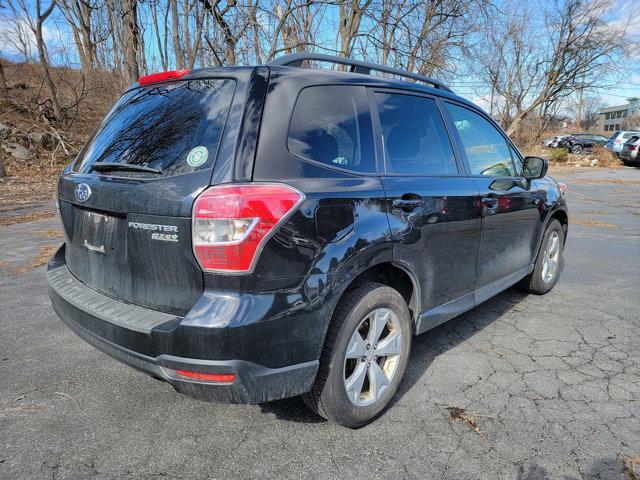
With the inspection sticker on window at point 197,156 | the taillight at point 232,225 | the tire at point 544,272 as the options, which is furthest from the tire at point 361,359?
the tire at point 544,272

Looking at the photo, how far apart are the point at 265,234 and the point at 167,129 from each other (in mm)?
851

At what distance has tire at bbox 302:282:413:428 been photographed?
2.29m

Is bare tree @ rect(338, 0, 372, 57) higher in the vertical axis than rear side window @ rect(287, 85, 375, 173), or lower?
higher

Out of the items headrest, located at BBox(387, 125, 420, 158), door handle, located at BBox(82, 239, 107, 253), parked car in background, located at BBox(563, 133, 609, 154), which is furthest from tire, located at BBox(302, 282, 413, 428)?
parked car in background, located at BBox(563, 133, 609, 154)

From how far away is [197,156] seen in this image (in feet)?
7.00

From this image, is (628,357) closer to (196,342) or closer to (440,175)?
(440,175)

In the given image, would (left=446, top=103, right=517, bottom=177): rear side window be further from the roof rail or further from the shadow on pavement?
the shadow on pavement

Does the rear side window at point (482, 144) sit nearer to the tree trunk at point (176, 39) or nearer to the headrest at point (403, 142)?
the headrest at point (403, 142)

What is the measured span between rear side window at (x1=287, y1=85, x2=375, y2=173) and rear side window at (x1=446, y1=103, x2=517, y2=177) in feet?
3.56

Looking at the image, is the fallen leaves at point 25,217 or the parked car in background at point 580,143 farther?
the parked car in background at point 580,143

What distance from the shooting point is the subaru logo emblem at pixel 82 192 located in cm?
244

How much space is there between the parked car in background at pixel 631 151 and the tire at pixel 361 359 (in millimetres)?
27495

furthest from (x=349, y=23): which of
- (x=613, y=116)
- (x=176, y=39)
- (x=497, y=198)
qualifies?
(x=613, y=116)

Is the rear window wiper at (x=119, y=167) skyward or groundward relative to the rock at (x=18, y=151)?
groundward
